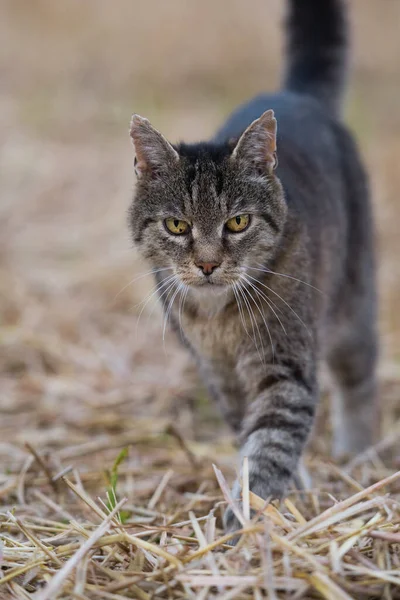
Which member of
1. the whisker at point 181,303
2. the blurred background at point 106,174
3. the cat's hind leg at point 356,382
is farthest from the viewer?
the blurred background at point 106,174

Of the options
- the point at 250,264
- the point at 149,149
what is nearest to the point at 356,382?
the point at 250,264

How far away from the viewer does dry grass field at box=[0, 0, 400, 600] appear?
1854 mm

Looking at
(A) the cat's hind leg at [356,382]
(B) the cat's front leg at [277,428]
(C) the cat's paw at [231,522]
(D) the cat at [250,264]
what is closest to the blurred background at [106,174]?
(A) the cat's hind leg at [356,382]

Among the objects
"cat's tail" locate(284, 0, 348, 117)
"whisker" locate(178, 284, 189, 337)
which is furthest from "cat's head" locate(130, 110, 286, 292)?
"cat's tail" locate(284, 0, 348, 117)

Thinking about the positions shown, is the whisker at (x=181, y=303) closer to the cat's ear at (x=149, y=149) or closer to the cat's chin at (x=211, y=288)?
the cat's chin at (x=211, y=288)

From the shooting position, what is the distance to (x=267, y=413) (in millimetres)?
2488

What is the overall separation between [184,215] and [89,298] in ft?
8.67

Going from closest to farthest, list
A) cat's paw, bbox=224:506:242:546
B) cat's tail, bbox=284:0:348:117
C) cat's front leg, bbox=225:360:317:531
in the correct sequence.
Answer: cat's paw, bbox=224:506:242:546, cat's front leg, bbox=225:360:317:531, cat's tail, bbox=284:0:348:117

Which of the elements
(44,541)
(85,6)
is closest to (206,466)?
(44,541)

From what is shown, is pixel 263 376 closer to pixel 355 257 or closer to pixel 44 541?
pixel 44 541

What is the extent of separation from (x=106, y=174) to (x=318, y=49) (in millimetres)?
3751

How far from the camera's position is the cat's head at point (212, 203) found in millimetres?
2434

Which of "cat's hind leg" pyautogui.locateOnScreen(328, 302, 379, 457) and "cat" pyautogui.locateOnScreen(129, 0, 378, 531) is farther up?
"cat" pyautogui.locateOnScreen(129, 0, 378, 531)

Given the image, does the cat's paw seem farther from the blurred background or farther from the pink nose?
the blurred background
